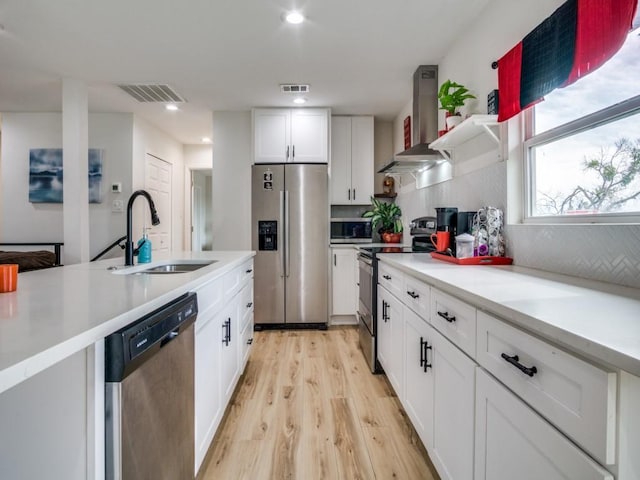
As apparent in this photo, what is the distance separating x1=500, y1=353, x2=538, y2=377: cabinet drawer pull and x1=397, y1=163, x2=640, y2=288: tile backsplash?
0.63m

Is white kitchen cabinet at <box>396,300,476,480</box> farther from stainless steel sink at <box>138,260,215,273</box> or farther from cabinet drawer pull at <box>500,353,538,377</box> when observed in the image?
stainless steel sink at <box>138,260,215,273</box>

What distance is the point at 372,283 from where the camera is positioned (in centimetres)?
263

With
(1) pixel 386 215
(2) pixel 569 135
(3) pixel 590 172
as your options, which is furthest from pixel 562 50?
(1) pixel 386 215

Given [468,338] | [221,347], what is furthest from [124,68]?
[468,338]

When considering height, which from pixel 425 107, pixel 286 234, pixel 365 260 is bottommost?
pixel 365 260

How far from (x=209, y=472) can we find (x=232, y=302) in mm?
855

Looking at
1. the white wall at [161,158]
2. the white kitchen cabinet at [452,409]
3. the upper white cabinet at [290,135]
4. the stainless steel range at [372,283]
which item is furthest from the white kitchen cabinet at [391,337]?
the white wall at [161,158]

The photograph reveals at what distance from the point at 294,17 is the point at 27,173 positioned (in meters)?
4.24

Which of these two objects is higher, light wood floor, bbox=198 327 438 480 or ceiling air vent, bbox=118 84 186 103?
ceiling air vent, bbox=118 84 186 103

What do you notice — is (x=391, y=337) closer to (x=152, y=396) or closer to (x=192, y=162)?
(x=152, y=396)

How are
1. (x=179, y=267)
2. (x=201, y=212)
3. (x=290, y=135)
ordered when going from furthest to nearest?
(x=201, y=212) → (x=290, y=135) → (x=179, y=267)

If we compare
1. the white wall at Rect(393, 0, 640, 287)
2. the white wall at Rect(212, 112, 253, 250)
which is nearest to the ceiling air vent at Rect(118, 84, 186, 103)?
the white wall at Rect(212, 112, 253, 250)

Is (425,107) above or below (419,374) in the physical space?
above

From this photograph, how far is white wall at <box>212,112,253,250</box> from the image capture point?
4352mm
